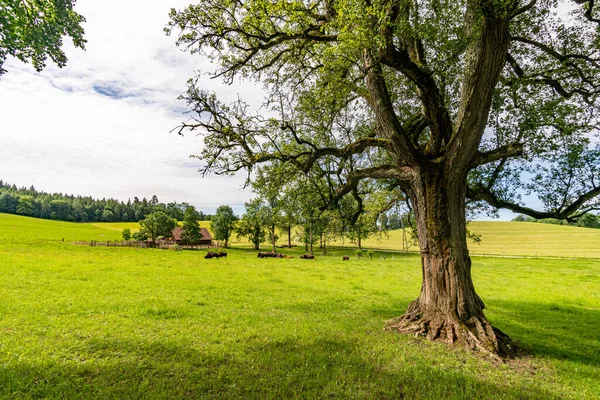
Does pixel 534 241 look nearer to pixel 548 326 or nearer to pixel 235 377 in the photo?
pixel 548 326

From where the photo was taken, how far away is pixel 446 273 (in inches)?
295

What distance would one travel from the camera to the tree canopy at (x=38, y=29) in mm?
6047

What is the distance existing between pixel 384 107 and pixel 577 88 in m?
7.32

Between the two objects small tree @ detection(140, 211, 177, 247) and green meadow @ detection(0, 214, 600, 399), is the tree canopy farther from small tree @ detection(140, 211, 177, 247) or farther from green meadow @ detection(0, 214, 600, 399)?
small tree @ detection(140, 211, 177, 247)

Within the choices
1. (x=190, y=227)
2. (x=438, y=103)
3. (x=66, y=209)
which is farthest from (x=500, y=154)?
(x=66, y=209)

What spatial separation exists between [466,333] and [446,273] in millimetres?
1498

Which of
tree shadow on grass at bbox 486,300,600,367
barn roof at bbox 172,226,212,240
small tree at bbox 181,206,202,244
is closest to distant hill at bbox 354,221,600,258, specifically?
small tree at bbox 181,206,202,244

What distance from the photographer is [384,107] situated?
25.3ft

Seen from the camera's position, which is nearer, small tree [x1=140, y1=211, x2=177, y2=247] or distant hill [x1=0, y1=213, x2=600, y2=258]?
distant hill [x1=0, y1=213, x2=600, y2=258]

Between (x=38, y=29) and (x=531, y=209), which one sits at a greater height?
(x=38, y=29)

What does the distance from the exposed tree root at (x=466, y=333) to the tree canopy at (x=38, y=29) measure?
12.1 m

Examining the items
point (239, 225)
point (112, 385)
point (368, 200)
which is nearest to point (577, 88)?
point (368, 200)

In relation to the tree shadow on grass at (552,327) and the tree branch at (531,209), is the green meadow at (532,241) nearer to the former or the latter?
the tree shadow on grass at (552,327)

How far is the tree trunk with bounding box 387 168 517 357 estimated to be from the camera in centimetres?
719
